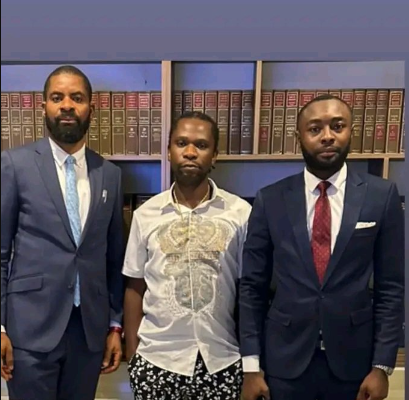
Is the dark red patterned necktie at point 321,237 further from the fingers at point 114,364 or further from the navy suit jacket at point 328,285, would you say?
the fingers at point 114,364

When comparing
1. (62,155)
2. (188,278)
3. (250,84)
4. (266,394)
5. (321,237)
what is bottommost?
(266,394)

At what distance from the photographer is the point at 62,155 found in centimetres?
151

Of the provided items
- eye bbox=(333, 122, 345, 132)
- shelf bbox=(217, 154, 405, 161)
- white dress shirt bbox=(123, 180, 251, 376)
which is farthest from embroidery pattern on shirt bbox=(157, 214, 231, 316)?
eye bbox=(333, 122, 345, 132)

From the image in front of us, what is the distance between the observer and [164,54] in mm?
1582

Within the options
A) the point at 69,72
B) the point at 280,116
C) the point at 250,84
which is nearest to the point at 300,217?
the point at 280,116

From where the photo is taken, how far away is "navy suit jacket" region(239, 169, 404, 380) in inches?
58.4

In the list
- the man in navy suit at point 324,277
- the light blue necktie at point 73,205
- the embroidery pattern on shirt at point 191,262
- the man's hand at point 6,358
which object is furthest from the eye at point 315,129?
the man's hand at point 6,358

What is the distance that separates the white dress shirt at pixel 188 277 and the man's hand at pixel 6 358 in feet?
1.15

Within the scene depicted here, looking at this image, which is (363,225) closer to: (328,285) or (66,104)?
(328,285)

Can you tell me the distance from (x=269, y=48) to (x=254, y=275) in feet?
2.17

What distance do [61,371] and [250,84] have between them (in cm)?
99

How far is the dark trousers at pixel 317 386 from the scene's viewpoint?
59.6 inches

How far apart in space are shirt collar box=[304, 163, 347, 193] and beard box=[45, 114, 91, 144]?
2.17ft

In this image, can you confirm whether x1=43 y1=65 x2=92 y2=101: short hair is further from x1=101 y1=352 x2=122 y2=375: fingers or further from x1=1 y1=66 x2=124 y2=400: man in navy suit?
x1=101 y1=352 x2=122 y2=375: fingers
